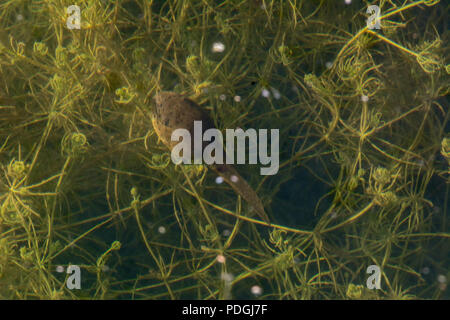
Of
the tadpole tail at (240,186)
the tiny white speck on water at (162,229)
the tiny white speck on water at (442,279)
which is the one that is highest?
the tadpole tail at (240,186)

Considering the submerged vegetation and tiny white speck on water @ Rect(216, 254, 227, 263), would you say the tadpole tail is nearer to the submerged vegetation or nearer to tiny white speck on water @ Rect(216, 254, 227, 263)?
the submerged vegetation

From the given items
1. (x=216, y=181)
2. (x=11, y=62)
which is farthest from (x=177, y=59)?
(x=11, y=62)

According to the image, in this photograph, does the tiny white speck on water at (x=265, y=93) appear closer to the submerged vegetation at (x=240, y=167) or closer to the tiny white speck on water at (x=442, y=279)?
the submerged vegetation at (x=240, y=167)

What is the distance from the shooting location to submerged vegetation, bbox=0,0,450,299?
245cm

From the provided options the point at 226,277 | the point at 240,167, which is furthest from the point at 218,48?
the point at 226,277

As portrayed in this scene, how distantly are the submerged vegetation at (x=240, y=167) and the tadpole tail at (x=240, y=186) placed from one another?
0.07 meters

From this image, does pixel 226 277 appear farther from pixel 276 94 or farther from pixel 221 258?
pixel 276 94

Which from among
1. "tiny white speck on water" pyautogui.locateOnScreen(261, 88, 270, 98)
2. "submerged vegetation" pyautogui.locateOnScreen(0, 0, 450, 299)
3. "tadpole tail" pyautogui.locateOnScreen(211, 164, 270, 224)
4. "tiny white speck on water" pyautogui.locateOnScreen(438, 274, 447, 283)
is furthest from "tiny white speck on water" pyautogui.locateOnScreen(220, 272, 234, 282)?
"tiny white speck on water" pyautogui.locateOnScreen(438, 274, 447, 283)

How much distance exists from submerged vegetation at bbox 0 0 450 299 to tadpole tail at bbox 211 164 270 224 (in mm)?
68

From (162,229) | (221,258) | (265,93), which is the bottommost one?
(221,258)

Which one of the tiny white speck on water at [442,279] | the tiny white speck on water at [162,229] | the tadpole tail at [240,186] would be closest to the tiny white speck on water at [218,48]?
the tadpole tail at [240,186]

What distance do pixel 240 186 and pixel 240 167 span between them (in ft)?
0.46

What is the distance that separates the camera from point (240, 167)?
2.57m

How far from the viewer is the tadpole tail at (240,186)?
8.20 feet
